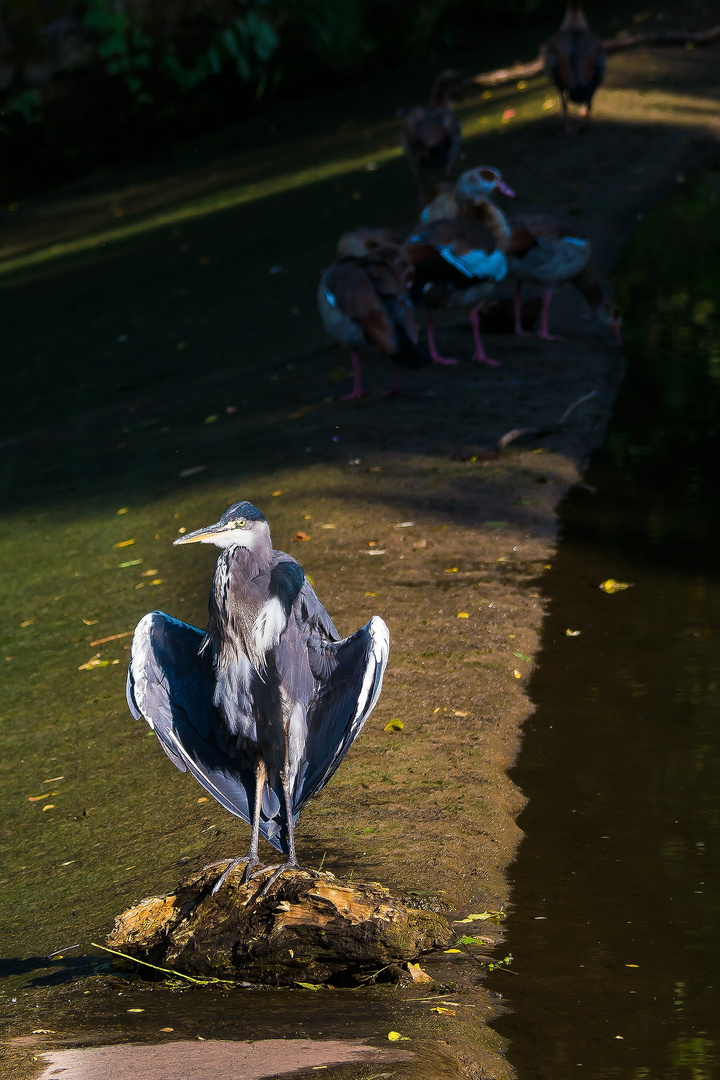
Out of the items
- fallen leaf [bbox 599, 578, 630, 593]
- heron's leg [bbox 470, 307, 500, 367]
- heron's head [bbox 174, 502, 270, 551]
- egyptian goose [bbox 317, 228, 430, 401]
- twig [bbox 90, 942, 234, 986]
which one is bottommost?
fallen leaf [bbox 599, 578, 630, 593]

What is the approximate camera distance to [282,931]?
361 cm

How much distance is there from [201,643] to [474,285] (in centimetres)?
602

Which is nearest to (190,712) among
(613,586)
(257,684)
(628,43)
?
(257,684)

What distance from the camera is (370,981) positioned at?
3.65m

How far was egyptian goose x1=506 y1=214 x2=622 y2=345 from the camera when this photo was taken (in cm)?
985

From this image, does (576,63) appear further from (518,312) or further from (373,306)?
(373,306)

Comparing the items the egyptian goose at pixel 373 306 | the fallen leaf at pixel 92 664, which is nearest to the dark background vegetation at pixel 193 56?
the egyptian goose at pixel 373 306

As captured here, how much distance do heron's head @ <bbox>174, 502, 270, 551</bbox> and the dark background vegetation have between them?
20622 millimetres

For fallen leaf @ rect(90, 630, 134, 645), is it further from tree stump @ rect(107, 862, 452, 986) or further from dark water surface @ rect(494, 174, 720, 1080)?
tree stump @ rect(107, 862, 452, 986)

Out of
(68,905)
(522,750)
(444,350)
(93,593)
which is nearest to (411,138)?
(444,350)

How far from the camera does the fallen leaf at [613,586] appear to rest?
20.6ft

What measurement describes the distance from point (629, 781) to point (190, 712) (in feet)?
5.55

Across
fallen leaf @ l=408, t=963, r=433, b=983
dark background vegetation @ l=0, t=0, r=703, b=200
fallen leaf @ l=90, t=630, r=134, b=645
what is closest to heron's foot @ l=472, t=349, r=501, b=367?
fallen leaf @ l=90, t=630, r=134, b=645

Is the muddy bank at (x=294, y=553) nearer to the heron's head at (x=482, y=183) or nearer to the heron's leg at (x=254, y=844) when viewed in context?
the heron's leg at (x=254, y=844)
